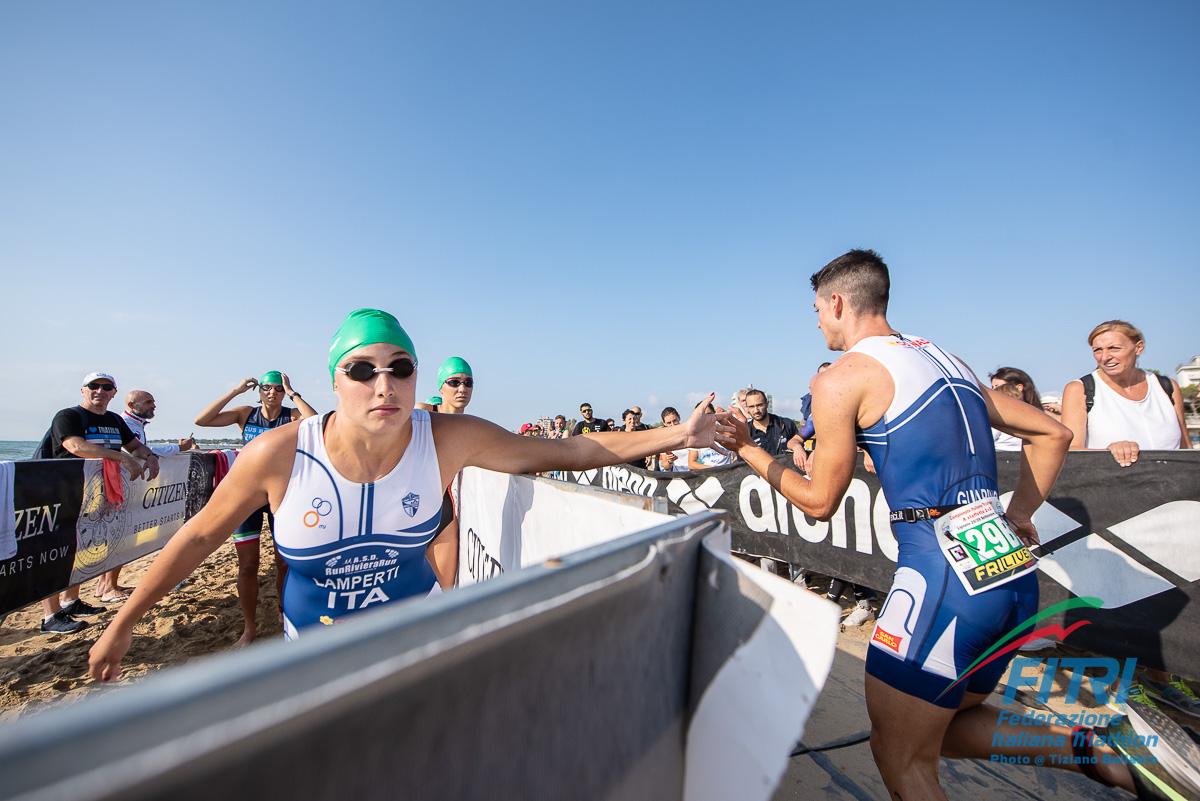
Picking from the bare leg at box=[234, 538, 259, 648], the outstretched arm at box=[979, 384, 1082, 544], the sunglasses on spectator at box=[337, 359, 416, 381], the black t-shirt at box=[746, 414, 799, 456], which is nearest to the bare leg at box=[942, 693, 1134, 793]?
the outstretched arm at box=[979, 384, 1082, 544]

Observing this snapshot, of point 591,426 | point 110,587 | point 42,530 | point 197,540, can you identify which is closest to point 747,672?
point 197,540

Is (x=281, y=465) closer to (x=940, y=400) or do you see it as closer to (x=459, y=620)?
(x=459, y=620)

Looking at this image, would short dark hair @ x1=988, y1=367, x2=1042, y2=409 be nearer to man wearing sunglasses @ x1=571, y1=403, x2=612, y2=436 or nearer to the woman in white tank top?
the woman in white tank top

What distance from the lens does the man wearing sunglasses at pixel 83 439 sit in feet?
17.1

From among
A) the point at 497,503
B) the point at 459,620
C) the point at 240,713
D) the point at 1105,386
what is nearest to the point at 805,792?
the point at 497,503

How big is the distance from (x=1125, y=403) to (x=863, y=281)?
10.4ft

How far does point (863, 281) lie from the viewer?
256cm

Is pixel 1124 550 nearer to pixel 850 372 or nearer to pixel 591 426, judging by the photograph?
pixel 850 372

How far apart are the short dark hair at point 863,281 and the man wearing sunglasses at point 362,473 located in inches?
40.5

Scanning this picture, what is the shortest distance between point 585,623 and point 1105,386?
5.18 metres

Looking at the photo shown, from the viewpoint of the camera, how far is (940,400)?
7.11ft

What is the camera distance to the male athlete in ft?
6.44

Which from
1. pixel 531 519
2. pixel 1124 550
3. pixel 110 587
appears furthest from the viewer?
pixel 110 587

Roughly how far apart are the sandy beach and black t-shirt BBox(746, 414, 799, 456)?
5851mm
